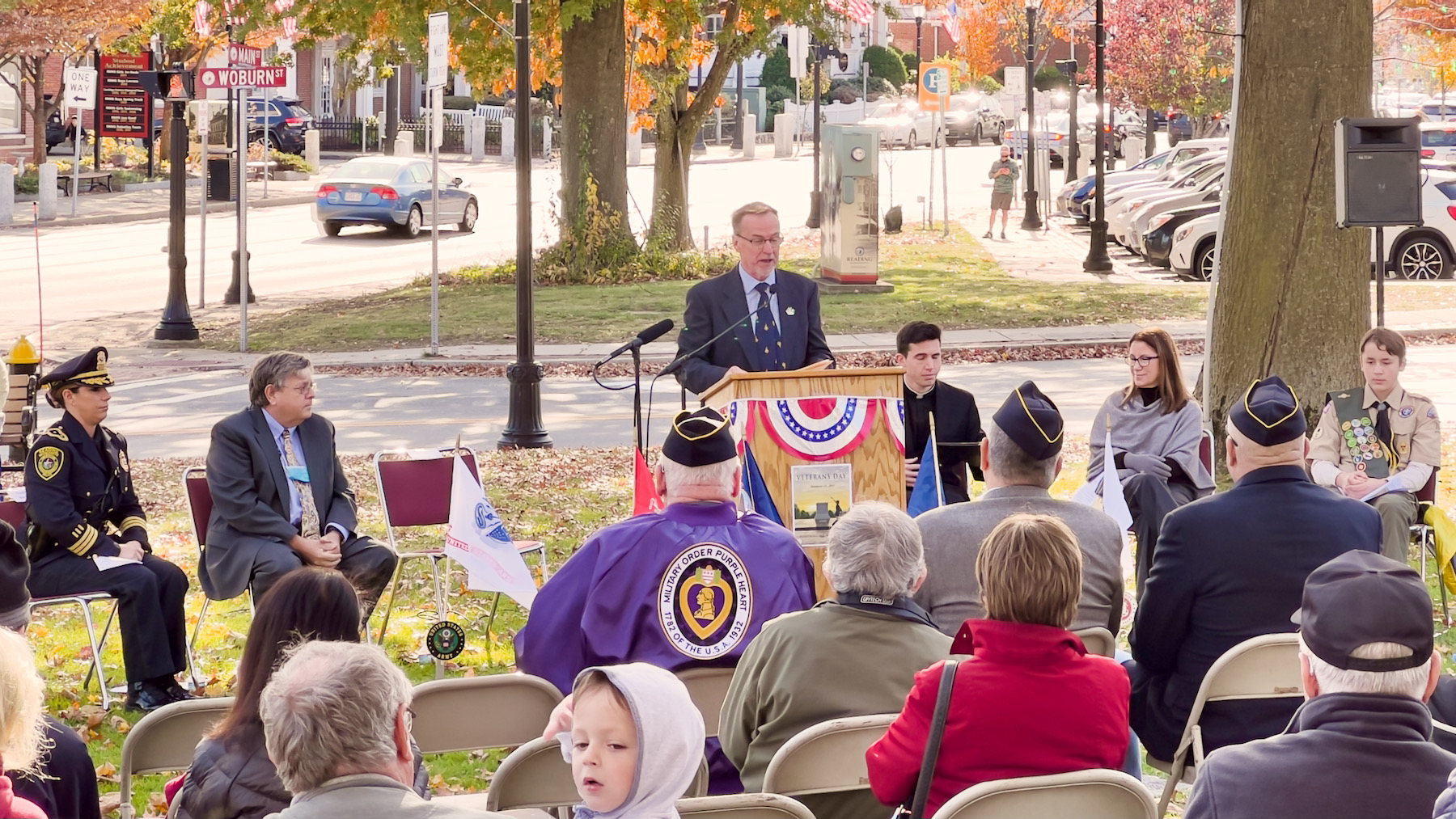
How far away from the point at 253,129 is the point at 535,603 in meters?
49.1

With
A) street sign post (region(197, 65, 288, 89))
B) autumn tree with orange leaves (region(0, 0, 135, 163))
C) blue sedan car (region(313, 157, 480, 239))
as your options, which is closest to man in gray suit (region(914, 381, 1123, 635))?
street sign post (region(197, 65, 288, 89))

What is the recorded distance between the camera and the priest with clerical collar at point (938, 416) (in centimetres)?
812

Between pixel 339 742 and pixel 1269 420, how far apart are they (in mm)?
3249

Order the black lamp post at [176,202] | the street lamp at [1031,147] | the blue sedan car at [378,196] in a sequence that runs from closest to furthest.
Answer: the black lamp post at [176,202], the blue sedan car at [378,196], the street lamp at [1031,147]

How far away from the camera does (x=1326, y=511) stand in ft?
16.6

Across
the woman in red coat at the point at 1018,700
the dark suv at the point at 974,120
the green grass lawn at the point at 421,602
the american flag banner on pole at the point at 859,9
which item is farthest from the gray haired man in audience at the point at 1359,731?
the dark suv at the point at 974,120

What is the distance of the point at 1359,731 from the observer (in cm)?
315

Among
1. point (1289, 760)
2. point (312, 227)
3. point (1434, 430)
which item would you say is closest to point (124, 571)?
point (1289, 760)

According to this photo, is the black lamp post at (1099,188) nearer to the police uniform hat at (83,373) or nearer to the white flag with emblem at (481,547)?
the white flag with emblem at (481,547)

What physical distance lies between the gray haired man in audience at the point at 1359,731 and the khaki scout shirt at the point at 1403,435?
5349 millimetres

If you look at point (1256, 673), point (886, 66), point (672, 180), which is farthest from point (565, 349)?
point (886, 66)

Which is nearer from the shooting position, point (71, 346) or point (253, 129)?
point (71, 346)

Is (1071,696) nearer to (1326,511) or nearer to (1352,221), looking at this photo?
(1326,511)

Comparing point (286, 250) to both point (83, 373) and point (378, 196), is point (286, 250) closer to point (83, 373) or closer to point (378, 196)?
point (378, 196)
